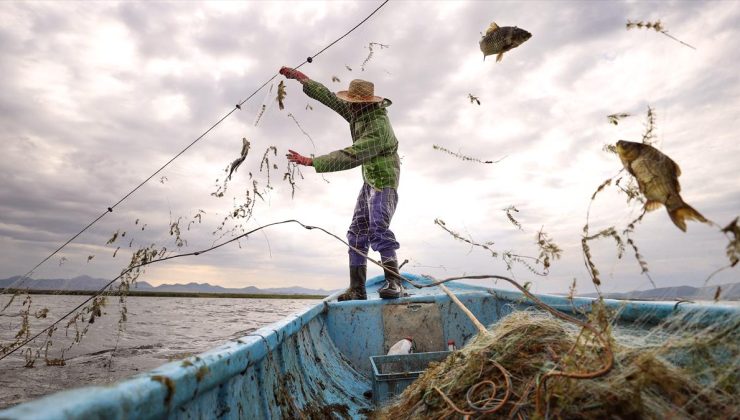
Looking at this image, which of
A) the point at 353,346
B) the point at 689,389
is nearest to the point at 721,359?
the point at 689,389

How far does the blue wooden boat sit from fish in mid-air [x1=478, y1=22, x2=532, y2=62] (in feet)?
7.37

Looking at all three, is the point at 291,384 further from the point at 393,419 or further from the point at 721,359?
the point at 721,359

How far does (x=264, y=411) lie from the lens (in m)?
2.13

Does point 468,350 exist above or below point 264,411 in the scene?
above

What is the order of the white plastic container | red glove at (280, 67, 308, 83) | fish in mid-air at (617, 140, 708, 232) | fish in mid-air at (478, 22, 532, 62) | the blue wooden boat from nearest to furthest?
1. the blue wooden boat
2. fish in mid-air at (617, 140, 708, 232)
3. fish in mid-air at (478, 22, 532, 62)
4. the white plastic container
5. red glove at (280, 67, 308, 83)

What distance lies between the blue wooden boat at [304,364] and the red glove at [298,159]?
1.54m

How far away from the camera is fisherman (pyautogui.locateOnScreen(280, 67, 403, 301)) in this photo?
4.77 meters

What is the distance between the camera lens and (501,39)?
357 cm

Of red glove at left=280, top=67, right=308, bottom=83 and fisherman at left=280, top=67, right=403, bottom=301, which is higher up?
red glove at left=280, top=67, right=308, bottom=83

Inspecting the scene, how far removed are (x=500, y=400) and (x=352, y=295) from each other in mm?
3674

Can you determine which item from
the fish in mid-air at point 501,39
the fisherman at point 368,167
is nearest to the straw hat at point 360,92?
the fisherman at point 368,167

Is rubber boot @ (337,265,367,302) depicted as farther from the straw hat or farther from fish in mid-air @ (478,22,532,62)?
fish in mid-air @ (478,22,532,62)

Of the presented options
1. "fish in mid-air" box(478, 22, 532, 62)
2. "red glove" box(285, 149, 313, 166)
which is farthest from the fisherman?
"fish in mid-air" box(478, 22, 532, 62)

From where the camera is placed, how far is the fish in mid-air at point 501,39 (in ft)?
11.6
